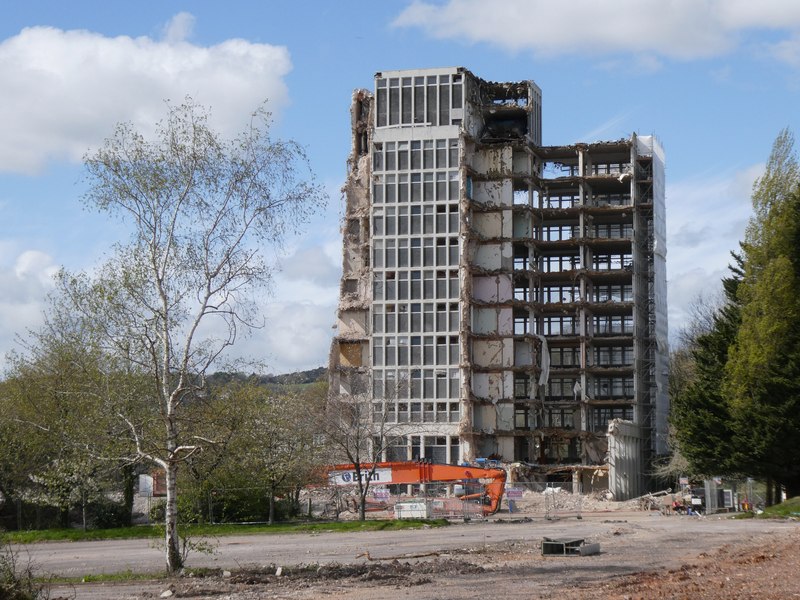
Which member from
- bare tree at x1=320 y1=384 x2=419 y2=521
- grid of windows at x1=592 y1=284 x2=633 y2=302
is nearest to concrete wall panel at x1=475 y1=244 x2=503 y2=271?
grid of windows at x1=592 y1=284 x2=633 y2=302

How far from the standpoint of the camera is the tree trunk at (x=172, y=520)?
1282 inches

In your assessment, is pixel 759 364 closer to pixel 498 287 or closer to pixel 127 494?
pixel 127 494

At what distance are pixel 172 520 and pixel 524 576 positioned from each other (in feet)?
32.8

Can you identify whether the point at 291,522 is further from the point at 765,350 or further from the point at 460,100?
the point at 460,100

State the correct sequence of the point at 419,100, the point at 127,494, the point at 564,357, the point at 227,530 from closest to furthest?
the point at 227,530 < the point at 127,494 < the point at 419,100 < the point at 564,357

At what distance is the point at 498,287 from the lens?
10438 centimetres

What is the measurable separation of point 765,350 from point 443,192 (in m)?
46.9

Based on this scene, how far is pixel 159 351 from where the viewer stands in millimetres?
34125

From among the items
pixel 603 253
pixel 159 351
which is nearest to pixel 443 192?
pixel 603 253

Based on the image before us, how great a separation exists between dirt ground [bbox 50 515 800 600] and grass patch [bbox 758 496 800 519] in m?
13.1

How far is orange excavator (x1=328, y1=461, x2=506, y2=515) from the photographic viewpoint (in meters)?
70.2

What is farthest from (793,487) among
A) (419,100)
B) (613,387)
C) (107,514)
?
(419,100)

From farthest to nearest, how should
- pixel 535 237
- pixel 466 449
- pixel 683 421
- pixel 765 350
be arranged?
pixel 535 237 → pixel 466 449 → pixel 683 421 → pixel 765 350

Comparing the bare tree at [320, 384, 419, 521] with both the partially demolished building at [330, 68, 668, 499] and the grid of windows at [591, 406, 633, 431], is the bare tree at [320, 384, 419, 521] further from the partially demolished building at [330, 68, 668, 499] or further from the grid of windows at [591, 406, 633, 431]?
the grid of windows at [591, 406, 633, 431]
